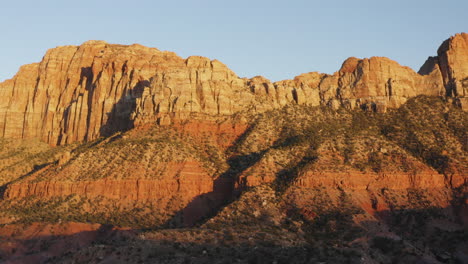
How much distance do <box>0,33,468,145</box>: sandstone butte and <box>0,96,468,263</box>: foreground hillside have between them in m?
4.85

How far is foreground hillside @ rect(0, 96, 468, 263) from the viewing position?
72.6m

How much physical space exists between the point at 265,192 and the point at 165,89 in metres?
40.3

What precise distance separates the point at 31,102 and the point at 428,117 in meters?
106

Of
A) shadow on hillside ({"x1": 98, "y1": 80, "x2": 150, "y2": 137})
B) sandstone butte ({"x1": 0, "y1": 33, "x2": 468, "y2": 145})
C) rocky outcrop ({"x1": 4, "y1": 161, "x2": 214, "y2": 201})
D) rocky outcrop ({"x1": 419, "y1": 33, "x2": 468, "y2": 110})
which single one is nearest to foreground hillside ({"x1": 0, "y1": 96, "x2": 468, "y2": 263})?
rocky outcrop ({"x1": 4, "y1": 161, "x2": 214, "y2": 201})

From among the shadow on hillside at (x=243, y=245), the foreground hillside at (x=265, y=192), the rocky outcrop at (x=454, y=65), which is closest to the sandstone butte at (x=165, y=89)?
the rocky outcrop at (x=454, y=65)

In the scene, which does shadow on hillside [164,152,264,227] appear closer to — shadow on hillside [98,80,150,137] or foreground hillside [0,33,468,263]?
foreground hillside [0,33,468,263]

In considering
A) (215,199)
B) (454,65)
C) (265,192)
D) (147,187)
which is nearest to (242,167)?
(215,199)

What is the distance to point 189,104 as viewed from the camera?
119 m

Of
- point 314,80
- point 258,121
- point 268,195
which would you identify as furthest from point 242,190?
point 314,80

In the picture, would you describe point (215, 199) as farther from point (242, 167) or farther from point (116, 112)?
point (116, 112)

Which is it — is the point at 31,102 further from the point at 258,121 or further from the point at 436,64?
the point at 436,64

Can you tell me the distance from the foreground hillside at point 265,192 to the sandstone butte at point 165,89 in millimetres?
4851

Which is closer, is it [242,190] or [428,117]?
[242,190]

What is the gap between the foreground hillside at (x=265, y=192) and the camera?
72.6 m
